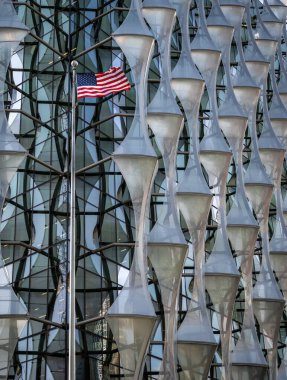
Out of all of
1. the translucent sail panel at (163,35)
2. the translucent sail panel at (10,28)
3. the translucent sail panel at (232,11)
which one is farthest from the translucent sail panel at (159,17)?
the translucent sail panel at (10,28)

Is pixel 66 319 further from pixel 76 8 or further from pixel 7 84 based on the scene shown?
pixel 76 8

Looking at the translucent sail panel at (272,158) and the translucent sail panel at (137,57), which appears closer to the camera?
the translucent sail panel at (137,57)

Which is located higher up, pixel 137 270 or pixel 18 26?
pixel 18 26

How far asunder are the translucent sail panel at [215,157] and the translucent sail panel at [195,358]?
5.50 m

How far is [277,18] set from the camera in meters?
33.9

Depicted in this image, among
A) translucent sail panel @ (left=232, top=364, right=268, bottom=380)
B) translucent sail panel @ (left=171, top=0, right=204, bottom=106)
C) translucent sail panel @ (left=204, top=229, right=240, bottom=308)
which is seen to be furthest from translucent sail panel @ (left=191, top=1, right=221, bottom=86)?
translucent sail panel @ (left=232, top=364, right=268, bottom=380)

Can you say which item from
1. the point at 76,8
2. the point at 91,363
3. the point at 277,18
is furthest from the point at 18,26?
the point at 277,18

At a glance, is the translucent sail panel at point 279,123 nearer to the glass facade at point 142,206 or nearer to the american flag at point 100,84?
the glass facade at point 142,206

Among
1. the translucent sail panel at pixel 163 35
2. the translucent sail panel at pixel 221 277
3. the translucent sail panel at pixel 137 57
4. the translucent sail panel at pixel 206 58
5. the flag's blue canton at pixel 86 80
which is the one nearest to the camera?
the flag's blue canton at pixel 86 80

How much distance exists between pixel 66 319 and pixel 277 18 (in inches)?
602

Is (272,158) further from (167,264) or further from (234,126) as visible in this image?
(167,264)

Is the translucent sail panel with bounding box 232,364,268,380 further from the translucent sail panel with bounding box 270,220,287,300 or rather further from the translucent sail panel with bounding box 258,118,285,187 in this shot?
the translucent sail panel with bounding box 258,118,285,187

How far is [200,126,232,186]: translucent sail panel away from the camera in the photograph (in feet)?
89.6

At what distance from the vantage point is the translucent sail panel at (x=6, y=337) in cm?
2202
